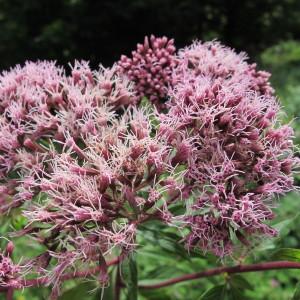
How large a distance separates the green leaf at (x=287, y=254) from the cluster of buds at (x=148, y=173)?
0.43 feet

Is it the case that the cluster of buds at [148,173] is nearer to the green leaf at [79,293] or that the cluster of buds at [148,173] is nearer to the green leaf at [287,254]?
the green leaf at [287,254]

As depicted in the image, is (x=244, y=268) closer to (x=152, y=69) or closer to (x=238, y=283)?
(x=238, y=283)

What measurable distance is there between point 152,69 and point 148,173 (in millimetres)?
477

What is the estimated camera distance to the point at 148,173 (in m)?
1.65

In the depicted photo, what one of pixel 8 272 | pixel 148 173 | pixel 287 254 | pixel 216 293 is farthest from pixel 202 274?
pixel 8 272

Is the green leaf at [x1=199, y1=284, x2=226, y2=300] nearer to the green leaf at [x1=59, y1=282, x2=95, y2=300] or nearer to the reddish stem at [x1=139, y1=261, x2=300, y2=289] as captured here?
the reddish stem at [x1=139, y1=261, x2=300, y2=289]

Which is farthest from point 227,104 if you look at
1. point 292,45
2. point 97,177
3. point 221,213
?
point 292,45

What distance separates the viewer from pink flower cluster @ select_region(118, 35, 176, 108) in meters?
1.92

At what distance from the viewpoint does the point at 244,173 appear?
1620 mm

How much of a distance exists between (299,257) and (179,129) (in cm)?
59

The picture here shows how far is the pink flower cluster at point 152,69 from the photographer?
192cm

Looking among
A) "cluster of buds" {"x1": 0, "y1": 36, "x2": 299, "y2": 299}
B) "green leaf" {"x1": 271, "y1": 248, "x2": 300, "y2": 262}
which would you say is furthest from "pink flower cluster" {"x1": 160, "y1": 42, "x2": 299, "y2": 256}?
"green leaf" {"x1": 271, "y1": 248, "x2": 300, "y2": 262}

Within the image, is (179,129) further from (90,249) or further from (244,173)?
(90,249)

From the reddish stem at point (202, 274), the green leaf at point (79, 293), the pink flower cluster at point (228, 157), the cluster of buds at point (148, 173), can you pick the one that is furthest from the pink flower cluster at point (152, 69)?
the green leaf at point (79, 293)
